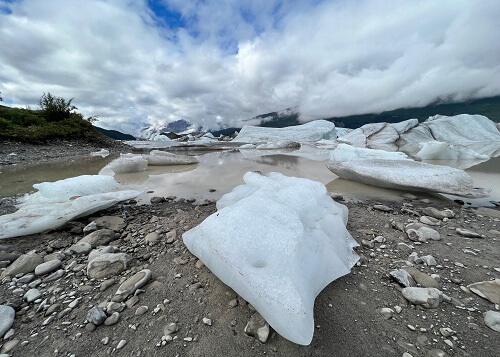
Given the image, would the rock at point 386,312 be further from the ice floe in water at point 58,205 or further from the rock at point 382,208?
the ice floe in water at point 58,205

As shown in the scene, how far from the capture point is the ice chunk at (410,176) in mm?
3127

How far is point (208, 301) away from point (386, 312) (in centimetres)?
107

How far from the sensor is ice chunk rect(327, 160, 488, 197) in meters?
3.13

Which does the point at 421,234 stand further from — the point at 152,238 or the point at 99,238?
the point at 99,238

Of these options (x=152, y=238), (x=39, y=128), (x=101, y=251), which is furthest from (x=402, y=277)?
(x=39, y=128)

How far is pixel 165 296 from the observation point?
1.36m

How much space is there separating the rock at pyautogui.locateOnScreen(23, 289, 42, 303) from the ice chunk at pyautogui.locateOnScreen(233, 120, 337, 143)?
22.4m

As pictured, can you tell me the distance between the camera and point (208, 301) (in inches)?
51.8

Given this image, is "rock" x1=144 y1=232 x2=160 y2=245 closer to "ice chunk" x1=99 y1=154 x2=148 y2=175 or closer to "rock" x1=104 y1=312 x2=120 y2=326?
"rock" x1=104 y1=312 x2=120 y2=326

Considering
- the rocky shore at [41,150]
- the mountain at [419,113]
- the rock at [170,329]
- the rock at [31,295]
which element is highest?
the mountain at [419,113]

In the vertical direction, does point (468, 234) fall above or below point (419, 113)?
below

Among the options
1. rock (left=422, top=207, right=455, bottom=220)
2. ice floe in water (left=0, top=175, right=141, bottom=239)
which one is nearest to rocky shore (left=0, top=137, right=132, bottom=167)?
ice floe in water (left=0, top=175, right=141, bottom=239)

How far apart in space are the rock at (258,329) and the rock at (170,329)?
0.38 metres

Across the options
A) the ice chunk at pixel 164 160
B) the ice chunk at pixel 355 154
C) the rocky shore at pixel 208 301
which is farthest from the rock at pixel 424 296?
the ice chunk at pixel 164 160
